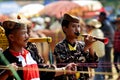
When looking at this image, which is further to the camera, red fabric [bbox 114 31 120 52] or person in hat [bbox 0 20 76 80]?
red fabric [bbox 114 31 120 52]

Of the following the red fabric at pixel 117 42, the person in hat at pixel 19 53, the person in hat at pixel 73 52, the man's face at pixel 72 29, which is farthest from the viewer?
the red fabric at pixel 117 42

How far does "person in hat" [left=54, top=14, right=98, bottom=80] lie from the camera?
5676 millimetres

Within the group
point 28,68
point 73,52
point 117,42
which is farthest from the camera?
point 117,42

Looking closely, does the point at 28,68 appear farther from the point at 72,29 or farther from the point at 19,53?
the point at 72,29

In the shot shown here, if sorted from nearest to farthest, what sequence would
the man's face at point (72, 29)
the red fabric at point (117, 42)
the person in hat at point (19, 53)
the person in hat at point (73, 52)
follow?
the person in hat at point (19, 53)
the person in hat at point (73, 52)
the man's face at point (72, 29)
the red fabric at point (117, 42)

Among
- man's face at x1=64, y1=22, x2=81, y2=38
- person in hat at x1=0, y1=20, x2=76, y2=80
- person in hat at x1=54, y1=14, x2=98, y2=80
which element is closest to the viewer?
person in hat at x1=0, y1=20, x2=76, y2=80

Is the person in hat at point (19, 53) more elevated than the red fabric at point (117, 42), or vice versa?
the person in hat at point (19, 53)

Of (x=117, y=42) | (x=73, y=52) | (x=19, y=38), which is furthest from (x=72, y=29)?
(x=117, y=42)

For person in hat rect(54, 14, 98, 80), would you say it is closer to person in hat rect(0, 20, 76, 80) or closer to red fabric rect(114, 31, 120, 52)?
person in hat rect(0, 20, 76, 80)

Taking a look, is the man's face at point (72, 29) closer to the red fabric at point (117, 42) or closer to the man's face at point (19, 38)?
the man's face at point (19, 38)

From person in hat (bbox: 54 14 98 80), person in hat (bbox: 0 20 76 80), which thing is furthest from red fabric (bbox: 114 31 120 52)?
person in hat (bbox: 0 20 76 80)

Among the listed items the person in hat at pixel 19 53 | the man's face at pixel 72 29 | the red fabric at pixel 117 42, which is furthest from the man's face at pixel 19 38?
the red fabric at pixel 117 42

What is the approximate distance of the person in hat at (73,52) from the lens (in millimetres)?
5676

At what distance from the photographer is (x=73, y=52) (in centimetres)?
576
